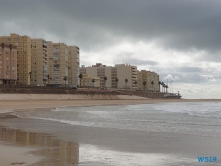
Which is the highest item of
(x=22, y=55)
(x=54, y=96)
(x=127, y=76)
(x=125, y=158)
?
(x=22, y=55)

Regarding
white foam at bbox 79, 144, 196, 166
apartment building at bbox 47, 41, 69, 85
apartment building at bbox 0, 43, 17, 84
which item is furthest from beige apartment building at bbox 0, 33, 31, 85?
white foam at bbox 79, 144, 196, 166

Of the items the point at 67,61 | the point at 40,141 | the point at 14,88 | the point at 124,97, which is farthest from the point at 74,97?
the point at 40,141

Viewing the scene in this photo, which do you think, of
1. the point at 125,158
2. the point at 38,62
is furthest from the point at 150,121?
the point at 38,62

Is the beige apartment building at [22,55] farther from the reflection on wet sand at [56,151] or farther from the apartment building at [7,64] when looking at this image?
the reflection on wet sand at [56,151]

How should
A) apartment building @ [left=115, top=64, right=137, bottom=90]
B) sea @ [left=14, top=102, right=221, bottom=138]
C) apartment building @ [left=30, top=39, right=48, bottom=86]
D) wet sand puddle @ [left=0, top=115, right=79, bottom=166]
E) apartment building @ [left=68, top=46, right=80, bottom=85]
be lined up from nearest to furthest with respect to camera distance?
wet sand puddle @ [left=0, top=115, right=79, bottom=166] < sea @ [left=14, top=102, right=221, bottom=138] < apartment building @ [left=30, top=39, right=48, bottom=86] < apartment building @ [left=68, top=46, right=80, bottom=85] < apartment building @ [left=115, top=64, right=137, bottom=90]

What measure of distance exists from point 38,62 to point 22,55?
9061 millimetres

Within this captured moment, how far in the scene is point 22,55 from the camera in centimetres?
12444

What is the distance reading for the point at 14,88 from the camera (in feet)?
291

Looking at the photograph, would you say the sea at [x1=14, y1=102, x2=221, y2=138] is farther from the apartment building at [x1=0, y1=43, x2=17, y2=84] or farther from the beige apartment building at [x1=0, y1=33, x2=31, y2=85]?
the beige apartment building at [x1=0, y1=33, x2=31, y2=85]

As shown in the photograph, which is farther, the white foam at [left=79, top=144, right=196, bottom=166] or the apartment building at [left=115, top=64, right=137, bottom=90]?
the apartment building at [left=115, top=64, right=137, bottom=90]

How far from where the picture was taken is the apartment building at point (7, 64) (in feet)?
360

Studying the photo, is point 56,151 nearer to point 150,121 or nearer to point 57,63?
point 150,121

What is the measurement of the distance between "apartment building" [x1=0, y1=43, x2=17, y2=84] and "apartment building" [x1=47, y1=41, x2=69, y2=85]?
3113 cm

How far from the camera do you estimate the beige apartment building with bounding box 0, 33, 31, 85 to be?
124m
